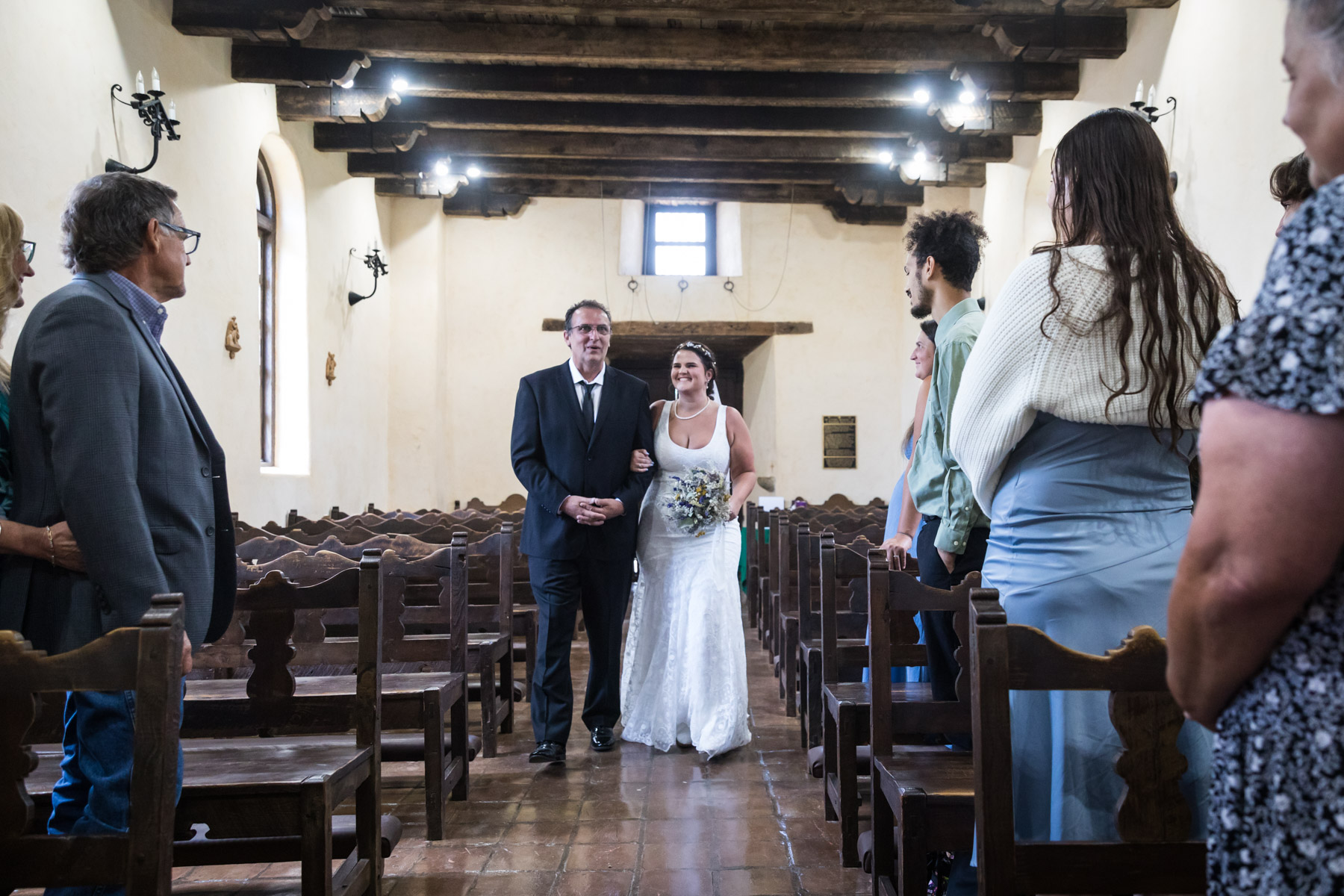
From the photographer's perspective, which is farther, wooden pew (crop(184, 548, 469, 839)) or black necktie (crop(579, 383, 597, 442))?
black necktie (crop(579, 383, 597, 442))

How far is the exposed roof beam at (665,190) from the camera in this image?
10.7 m

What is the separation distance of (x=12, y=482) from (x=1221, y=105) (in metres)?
5.54

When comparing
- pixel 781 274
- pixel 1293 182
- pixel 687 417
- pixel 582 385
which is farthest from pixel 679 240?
pixel 1293 182

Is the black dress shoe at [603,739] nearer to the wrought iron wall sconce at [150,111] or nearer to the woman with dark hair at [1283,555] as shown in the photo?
the woman with dark hair at [1283,555]

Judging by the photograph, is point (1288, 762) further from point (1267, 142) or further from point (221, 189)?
point (221, 189)

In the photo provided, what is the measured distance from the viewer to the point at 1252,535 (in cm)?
77

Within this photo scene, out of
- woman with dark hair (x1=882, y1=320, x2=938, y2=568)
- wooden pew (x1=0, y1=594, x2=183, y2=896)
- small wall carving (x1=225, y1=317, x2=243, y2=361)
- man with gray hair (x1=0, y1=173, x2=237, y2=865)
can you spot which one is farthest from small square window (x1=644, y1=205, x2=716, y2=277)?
wooden pew (x1=0, y1=594, x2=183, y2=896)

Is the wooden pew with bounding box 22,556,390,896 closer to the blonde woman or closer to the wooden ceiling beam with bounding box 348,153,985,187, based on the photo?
the blonde woman

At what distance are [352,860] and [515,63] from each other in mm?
6422

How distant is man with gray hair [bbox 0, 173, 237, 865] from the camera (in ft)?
5.60

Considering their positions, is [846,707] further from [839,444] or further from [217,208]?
[839,444]

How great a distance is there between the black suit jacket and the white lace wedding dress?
223 mm

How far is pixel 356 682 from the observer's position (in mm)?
2354

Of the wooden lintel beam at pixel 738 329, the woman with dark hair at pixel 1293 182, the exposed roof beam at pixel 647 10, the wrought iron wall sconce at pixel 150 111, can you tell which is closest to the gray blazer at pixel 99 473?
the woman with dark hair at pixel 1293 182
